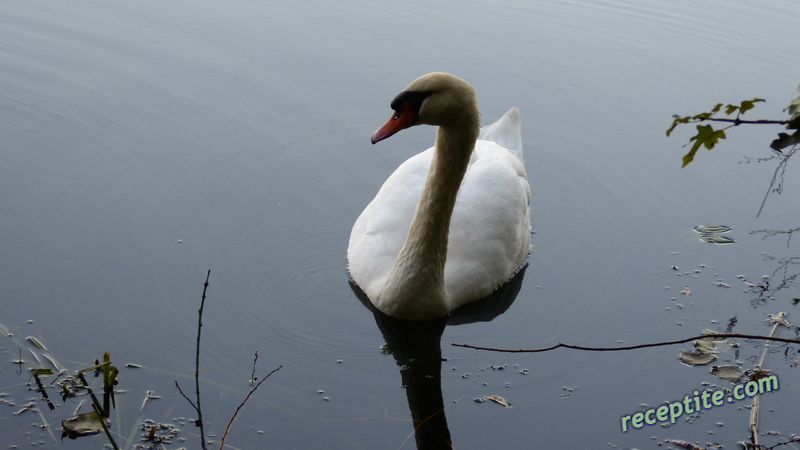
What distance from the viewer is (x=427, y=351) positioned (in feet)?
18.3

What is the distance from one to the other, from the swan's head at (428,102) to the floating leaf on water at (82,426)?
223 centimetres

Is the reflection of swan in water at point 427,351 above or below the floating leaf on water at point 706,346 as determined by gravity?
below

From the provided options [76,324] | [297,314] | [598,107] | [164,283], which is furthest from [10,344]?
[598,107]

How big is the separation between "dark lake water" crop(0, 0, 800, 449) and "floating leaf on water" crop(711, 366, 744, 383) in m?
0.07

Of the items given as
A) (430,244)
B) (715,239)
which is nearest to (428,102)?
(430,244)

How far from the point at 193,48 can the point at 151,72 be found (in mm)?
834

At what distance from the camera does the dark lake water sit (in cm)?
494

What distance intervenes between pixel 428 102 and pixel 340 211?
7.06 feet

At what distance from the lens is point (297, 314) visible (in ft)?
18.9

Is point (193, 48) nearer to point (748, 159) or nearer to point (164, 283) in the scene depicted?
point (164, 283)

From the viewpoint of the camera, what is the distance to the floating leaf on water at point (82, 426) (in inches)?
172

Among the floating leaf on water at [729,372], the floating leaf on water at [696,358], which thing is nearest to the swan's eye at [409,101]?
the floating leaf on water at [696,358]

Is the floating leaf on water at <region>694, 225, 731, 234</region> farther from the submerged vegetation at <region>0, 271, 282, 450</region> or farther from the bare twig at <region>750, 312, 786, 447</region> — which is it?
the submerged vegetation at <region>0, 271, 282, 450</region>

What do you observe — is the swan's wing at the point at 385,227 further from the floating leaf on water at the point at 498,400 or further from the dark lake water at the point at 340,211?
the floating leaf on water at the point at 498,400
